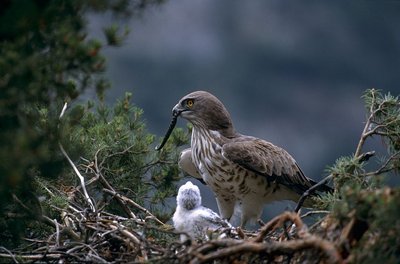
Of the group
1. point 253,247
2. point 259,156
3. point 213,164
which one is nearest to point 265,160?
point 259,156

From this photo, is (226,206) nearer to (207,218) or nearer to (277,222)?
(207,218)

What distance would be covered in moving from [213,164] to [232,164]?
0.42 feet

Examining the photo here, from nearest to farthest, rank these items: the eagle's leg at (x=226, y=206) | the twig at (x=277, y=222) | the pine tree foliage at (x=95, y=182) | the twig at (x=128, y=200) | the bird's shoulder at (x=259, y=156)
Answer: the pine tree foliage at (x=95, y=182), the twig at (x=277, y=222), the twig at (x=128, y=200), the bird's shoulder at (x=259, y=156), the eagle's leg at (x=226, y=206)

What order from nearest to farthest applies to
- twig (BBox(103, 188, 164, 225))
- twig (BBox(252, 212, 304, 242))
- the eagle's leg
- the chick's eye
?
1. twig (BBox(252, 212, 304, 242))
2. twig (BBox(103, 188, 164, 225))
3. the eagle's leg
4. the chick's eye

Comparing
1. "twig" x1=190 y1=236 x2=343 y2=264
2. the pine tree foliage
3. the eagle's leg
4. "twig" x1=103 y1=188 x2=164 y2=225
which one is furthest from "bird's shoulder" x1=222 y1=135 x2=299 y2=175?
"twig" x1=190 y1=236 x2=343 y2=264

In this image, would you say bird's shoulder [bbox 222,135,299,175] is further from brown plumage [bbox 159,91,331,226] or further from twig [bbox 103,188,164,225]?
twig [bbox 103,188,164,225]

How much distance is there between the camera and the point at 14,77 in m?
3.60

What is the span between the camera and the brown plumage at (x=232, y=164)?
20.3 feet

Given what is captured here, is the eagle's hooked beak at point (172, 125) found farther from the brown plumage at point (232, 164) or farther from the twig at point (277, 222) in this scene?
the twig at point (277, 222)

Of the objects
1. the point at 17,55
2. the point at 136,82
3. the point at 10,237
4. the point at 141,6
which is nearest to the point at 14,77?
the point at 17,55

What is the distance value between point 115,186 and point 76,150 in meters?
1.21

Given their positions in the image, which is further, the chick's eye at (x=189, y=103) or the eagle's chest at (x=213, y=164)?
the chick's eye at (x=189, y=103)

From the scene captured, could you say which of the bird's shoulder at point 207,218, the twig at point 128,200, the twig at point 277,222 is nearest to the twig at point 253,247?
the twig at point 277,222

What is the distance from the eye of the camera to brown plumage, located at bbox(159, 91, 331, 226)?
6199 millimetres
